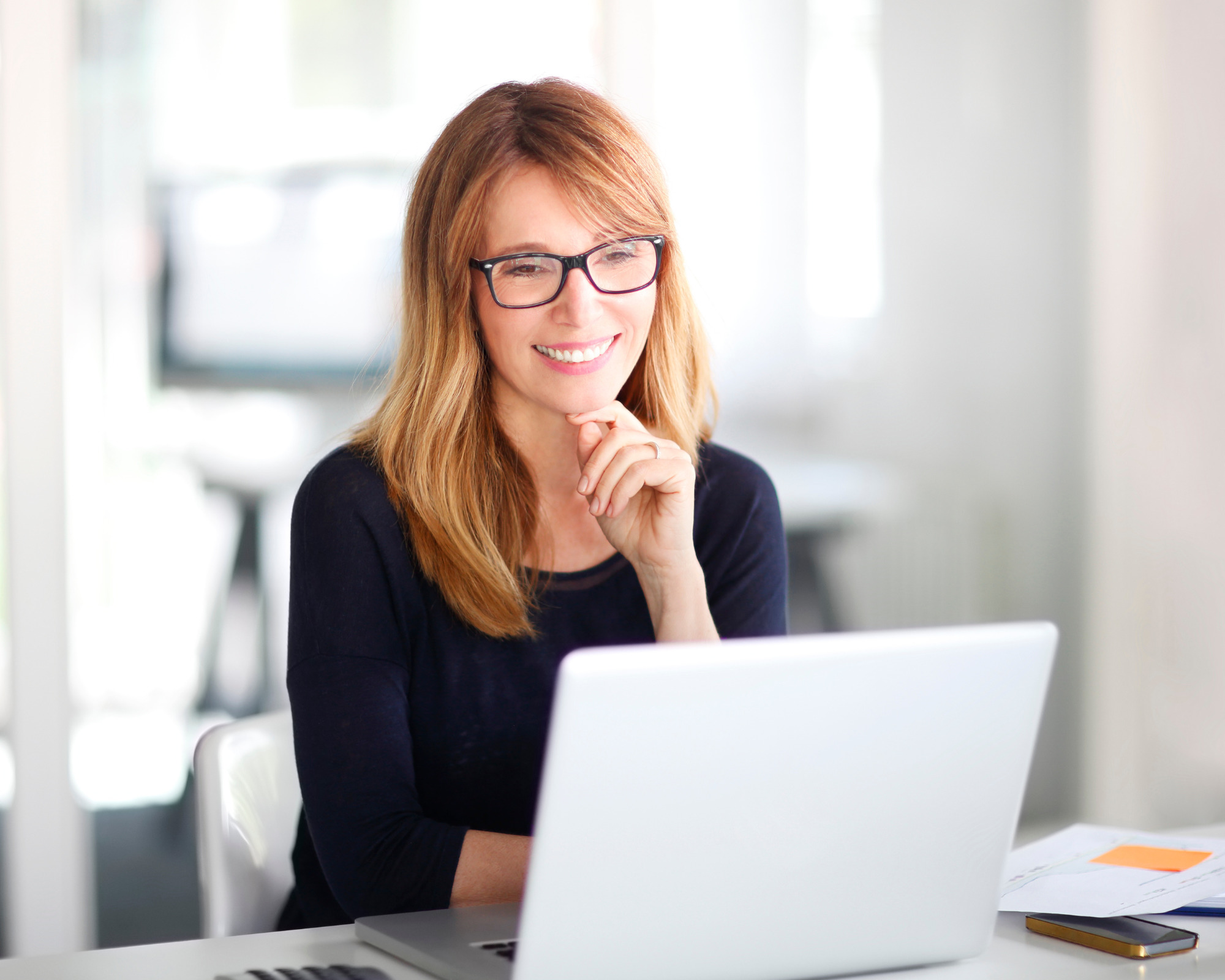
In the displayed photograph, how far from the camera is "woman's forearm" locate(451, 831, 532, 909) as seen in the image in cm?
116

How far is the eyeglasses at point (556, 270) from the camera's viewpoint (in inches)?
54.2

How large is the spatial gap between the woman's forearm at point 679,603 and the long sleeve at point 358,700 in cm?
26

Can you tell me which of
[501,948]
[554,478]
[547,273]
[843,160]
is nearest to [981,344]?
[843,160]

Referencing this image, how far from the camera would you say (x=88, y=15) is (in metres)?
2.42

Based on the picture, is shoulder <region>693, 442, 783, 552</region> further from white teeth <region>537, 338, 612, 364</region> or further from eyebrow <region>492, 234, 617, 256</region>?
eyebrow <region>492, 234, 617, 256</region>

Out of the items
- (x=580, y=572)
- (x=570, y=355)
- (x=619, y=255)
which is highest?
(x=619, y=255)

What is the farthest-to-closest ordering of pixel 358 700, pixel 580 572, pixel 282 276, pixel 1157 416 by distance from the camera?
pixel 1157 416 → pixel 282 276 → pixel 580 572 → pixel 358 700

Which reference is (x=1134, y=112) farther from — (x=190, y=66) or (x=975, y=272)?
(x=190, y=66)

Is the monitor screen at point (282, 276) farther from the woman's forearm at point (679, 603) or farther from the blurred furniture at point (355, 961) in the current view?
the blurred furniture at point (355, 961)

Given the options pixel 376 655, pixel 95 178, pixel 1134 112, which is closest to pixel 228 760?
pixel 376 655

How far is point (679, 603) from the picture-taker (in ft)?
4.59

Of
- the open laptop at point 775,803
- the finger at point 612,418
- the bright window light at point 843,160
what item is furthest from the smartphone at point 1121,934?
the bright window light at point 843,160

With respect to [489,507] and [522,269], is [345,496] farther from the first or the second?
[522,269]

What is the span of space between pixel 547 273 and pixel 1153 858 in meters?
0.84
